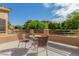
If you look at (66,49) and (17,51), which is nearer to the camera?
(17,51)

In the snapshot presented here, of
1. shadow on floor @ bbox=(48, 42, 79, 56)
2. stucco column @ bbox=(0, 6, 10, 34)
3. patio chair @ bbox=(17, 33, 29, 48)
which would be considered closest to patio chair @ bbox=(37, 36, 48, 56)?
shadow on floor @ bbox=(48, 42, 79, 56)

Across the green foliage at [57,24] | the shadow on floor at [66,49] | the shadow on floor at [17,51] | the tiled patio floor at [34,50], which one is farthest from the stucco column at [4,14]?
the shadow on floor at [66,49]

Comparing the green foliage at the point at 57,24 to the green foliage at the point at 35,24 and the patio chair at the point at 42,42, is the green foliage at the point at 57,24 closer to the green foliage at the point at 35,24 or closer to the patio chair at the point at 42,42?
the green foliage at the point at 35,24

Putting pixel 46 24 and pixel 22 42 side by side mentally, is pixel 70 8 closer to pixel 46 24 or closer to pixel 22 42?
pixel 46 24

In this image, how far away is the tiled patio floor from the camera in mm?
6175

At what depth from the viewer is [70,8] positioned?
21.9 ft

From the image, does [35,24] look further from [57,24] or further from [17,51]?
[17,51]

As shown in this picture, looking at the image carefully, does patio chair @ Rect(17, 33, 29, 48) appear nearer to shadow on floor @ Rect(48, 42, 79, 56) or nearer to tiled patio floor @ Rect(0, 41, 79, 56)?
tiled patio floor @ Rect(0, 41, 79, 56)

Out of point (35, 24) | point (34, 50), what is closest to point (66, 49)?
point (34, 50)

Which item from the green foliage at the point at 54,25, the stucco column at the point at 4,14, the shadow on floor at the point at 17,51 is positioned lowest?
the shadow on floor at the point at 17,51

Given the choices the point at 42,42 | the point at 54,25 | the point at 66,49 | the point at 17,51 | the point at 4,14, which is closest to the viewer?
the point at 42,42

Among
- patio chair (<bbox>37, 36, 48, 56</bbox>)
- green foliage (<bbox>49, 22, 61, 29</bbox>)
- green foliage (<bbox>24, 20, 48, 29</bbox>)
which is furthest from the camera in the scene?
green foliage (<bbox>49, 22, 61, 29</bbox>)

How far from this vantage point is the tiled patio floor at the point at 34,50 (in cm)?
618

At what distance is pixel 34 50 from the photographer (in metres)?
6.42
